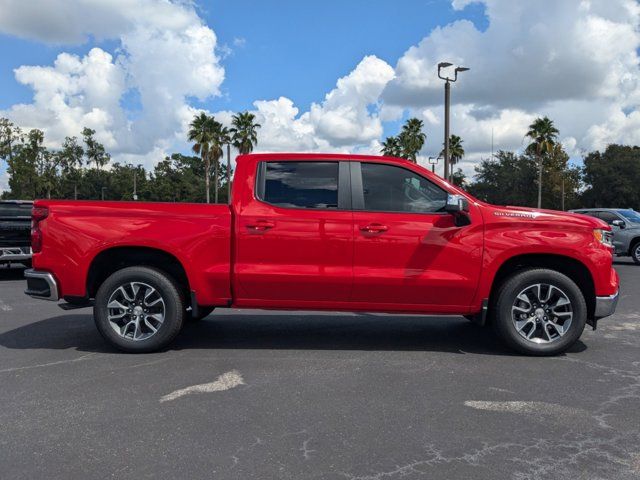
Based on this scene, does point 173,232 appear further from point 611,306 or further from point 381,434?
point 611,306

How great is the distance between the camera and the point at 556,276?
525 centimetres

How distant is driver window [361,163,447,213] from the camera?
5297mm

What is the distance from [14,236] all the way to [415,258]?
907 centimetres

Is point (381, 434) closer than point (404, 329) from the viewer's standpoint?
Yes

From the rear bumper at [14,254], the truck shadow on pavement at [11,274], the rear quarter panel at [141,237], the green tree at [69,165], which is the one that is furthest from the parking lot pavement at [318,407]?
the green tree at [69,165]

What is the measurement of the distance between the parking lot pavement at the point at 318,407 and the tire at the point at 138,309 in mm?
174

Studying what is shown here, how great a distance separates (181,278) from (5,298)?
5.00 meters

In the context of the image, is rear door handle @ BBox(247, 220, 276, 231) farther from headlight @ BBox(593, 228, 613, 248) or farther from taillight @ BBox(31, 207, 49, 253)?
headlight @ BBox(593, 228, 613, 248)

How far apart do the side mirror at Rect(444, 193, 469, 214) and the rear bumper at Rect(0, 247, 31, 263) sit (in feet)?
30.5

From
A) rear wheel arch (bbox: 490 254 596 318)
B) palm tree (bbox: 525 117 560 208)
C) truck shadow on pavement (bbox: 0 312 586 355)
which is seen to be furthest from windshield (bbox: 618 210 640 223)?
palm tree (bbox: 525 117 560 208)

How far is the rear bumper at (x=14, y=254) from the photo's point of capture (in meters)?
10.8

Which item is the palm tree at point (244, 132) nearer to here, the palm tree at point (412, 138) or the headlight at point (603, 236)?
the palm tree at point (412, 138)

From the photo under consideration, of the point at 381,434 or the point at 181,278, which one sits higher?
the point at 181,278

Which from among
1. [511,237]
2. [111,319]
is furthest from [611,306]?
[111,319]
